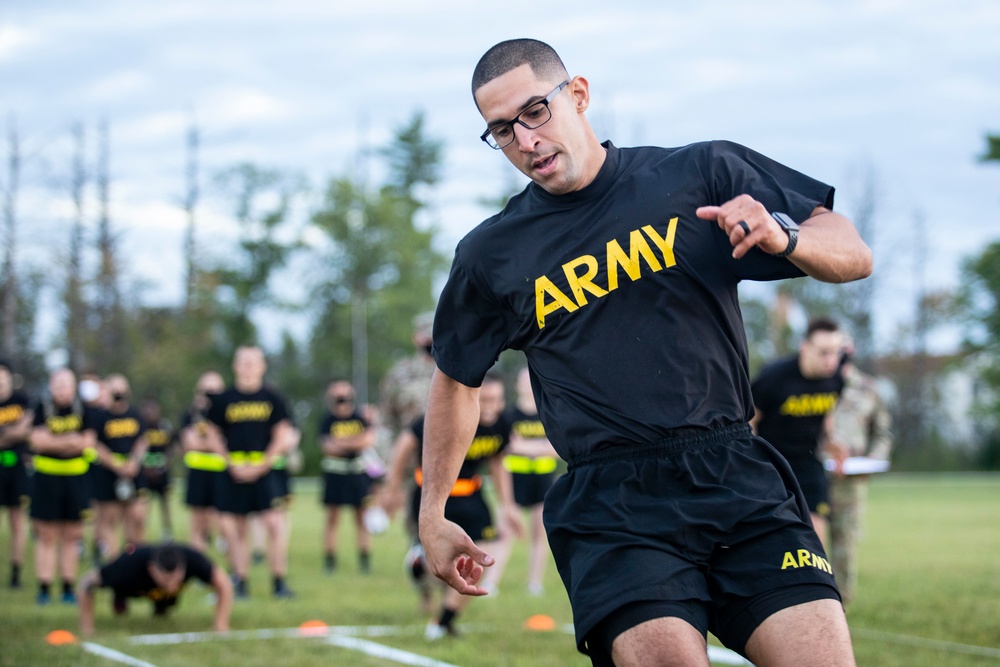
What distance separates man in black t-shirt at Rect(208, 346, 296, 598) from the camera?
471 inches

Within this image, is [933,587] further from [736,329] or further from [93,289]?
[93,289]

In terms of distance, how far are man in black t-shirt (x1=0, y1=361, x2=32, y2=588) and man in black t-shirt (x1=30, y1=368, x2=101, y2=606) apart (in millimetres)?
1445

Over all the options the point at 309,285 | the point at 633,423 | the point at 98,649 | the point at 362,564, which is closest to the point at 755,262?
the point at 633,423

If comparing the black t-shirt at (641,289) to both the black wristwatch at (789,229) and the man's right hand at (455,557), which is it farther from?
the man's right hand at (455,557)

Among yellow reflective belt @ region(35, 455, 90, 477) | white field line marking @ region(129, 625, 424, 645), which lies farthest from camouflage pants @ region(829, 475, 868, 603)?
yellow reflective belt @ region(35, 455, 90, 477)

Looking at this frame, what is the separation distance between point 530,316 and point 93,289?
43724 mm

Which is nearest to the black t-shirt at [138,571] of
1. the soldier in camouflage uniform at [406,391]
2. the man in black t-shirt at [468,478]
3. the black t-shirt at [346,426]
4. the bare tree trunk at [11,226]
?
the man in black t-shirt at [468,478]

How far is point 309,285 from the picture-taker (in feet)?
175

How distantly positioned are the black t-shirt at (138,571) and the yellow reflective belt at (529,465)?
4593 millimetres

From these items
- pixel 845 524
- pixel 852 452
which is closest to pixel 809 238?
pixel 845 524

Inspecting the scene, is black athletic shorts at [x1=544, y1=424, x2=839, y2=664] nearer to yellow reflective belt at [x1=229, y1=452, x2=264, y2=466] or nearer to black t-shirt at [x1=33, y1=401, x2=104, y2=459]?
yellow reflective belt at [x1=229, y1=452, x2=264, y2=466]

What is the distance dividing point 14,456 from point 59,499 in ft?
7.71

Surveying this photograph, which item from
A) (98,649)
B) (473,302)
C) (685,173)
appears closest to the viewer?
(685,173)

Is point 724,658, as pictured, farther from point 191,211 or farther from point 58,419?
point 191,211
